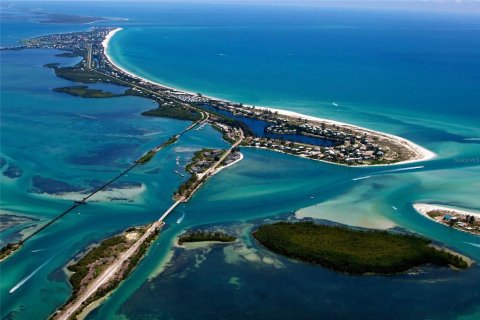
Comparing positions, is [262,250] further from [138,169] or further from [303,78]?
[303,78]

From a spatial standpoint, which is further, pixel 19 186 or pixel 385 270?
pixel 19 186

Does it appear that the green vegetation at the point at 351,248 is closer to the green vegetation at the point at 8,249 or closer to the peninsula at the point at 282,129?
the peninsula at the point at 282,129

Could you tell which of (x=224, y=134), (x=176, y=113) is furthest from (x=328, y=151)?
(x=176, y=113)

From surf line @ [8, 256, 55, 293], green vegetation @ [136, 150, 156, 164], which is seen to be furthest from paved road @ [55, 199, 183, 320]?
green vegetation @ [136, 150, 156, 164]

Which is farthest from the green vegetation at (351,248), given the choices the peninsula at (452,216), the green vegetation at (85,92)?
the green vegetation at (85,92)

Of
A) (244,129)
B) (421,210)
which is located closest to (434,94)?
(244,129)

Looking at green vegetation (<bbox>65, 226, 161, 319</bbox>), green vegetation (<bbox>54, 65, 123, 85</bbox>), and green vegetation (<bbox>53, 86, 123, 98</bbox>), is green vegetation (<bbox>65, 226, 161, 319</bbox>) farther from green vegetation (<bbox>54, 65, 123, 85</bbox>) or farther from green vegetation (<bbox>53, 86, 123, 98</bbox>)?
green vegetation (<bbox>54, 65, 123, 85</bbox>)

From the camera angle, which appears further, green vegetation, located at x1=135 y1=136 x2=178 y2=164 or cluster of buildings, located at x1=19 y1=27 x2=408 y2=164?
cluster of buildings, located at x1=19 y1=27 x2=408 y2=164
